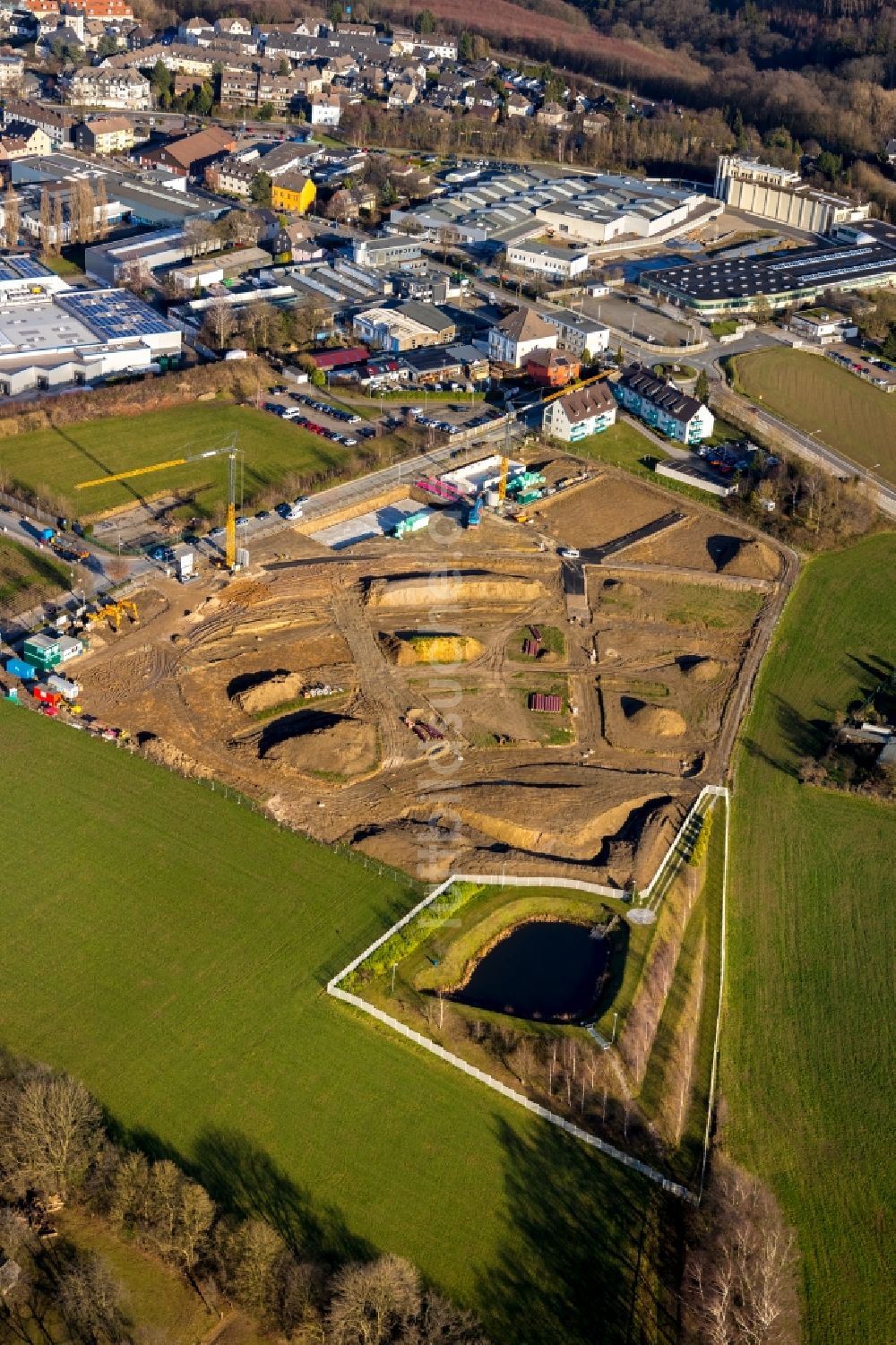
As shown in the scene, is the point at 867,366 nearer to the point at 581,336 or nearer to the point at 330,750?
the point at 581,336

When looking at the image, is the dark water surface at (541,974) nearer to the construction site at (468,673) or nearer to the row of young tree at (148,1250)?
the construction site at (468,673)

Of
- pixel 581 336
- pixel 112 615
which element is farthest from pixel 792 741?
pixel 581 336

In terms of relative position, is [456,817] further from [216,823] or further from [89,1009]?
[89,1009]

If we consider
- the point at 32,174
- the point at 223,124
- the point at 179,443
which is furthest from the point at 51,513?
the point at 223,124

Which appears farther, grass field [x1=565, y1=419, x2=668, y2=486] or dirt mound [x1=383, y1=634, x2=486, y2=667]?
grass field [x1=565, y1=419, x2=668, y2=486]

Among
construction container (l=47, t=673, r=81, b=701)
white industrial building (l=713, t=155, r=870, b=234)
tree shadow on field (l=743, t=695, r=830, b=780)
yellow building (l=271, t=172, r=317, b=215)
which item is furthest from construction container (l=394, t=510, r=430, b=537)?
white industrial building (l=713, t=155, r=870, b=234)

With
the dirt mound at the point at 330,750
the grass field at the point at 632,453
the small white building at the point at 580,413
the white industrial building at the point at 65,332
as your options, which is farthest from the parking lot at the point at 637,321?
the dirt mound at the point at 330,750

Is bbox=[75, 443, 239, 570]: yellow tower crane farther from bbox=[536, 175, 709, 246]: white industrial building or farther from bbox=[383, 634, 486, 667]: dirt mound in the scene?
bbox=[536, 175, 709, 246]: white industrial building
